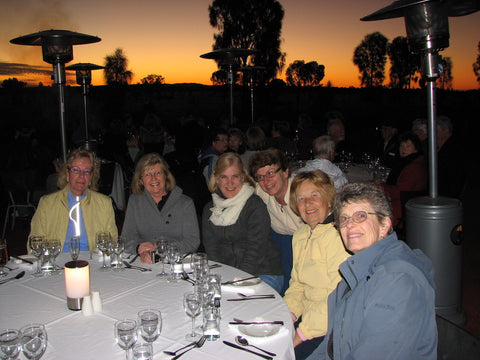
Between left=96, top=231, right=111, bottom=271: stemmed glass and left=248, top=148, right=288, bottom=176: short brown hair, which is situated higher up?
left=248, top=148, right=288, bottom=176: short brown hair

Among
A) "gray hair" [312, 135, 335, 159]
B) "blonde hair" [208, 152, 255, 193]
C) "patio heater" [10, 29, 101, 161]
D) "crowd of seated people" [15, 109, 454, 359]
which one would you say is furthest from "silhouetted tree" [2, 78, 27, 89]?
"blonde hair" [208, 152, 255, 193]

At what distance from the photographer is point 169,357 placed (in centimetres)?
154

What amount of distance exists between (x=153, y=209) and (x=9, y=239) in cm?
420

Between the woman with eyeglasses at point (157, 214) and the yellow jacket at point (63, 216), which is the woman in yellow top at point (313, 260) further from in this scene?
the yellow jacket at point (63, 216)

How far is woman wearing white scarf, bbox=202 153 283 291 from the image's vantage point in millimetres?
2867

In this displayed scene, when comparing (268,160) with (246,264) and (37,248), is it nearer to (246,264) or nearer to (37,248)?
(246,264)

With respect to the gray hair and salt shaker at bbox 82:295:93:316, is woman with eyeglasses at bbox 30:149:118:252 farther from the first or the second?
the gray hair

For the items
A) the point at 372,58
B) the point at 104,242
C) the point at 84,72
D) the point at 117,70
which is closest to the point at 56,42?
the point at 104,242

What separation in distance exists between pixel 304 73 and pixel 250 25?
312 cm

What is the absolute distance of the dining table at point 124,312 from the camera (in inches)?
63.4

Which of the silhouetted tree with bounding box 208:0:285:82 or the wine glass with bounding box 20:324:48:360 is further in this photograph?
the silhouetted tree with bounding box 208:0:285:82

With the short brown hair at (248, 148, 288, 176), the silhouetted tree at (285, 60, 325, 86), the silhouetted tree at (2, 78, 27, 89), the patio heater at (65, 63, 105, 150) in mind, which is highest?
the silhouetted tree at (285, 60, 325, 86)

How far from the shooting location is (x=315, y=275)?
229 centimetres

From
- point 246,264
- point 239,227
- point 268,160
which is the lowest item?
point 246,264
